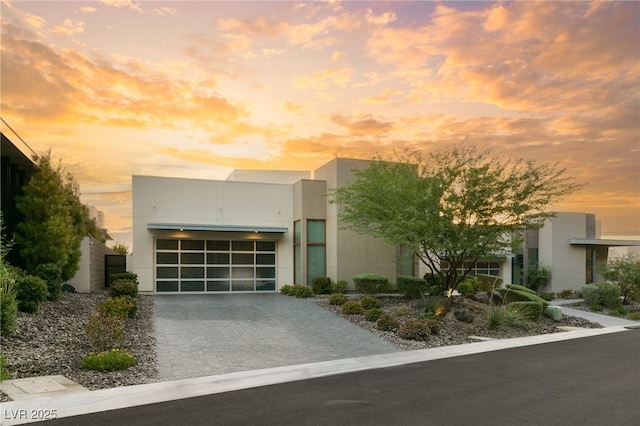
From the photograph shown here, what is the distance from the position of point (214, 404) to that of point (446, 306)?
11.3m

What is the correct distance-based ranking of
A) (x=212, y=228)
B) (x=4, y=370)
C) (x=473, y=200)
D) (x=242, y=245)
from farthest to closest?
(x=242, y=245), (x=212, y=228), (x=473, y=200), (x=4, y=370)

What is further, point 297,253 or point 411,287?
point 297,253

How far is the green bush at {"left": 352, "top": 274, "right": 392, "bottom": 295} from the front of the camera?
76.5ft

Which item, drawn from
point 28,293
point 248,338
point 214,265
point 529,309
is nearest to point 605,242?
point 529,309

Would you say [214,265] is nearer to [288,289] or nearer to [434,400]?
[288,289]

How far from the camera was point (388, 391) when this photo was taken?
327 inches

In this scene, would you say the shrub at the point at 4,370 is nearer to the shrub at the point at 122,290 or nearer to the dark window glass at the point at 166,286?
the shrub at the point at 122,290

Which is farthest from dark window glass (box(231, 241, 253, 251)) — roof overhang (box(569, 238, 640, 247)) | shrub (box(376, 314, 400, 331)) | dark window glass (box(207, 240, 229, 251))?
roof overhang (box(569, 238, 640, 247))

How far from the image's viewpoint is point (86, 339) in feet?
37.8

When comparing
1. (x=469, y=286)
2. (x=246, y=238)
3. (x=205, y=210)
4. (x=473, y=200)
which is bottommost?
(x=469, y=286)

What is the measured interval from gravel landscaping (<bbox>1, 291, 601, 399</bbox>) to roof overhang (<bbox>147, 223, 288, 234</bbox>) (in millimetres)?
4670

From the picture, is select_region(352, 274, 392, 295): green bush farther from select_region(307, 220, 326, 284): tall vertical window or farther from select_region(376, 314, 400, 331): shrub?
select_region(376, 314, 400, 331): shrub

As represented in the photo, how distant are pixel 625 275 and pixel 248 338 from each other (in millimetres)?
22142

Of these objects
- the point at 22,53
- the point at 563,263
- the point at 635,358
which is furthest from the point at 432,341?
the point at 563,263
